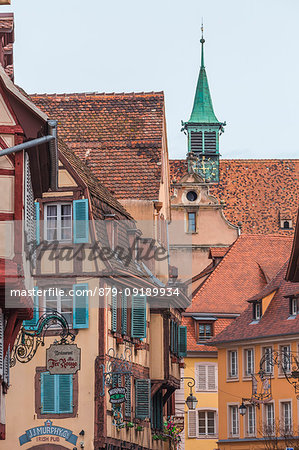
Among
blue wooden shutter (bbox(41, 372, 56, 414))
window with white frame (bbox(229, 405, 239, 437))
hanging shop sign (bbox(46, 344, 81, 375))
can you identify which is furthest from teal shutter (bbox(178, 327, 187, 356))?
hanging shop sign (bbox(46, 344, 81, 375))

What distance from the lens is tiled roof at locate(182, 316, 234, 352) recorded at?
60.6 m

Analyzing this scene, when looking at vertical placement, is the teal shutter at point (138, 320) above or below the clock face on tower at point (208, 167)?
below

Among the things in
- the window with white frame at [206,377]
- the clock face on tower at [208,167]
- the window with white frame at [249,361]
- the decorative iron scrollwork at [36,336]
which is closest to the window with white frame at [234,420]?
the window with white frame at [249,361]

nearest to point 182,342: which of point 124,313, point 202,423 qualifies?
point 124,313

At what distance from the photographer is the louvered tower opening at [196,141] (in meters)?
82.4

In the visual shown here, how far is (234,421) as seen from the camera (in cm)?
5478

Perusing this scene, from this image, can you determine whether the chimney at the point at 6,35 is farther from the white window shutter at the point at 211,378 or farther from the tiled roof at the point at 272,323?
the white window shutter at the point at 211,378

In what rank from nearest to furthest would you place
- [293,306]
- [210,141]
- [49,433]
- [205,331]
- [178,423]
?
[49,433] < [178,423] < [293,306] < [205,331] < [210,141]

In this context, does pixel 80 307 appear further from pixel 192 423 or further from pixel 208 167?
pixel 208 167

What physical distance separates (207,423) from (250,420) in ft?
22.2

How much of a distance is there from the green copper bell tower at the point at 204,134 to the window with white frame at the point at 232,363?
2587 centimetres

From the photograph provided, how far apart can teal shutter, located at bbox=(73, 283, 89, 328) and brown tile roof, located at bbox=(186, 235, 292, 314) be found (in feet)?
92.8

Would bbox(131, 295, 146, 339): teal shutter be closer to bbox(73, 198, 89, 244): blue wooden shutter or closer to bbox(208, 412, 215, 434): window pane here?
bbox(73, 198, 89, 244): blue wooden shutter

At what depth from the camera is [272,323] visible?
5316 cm
